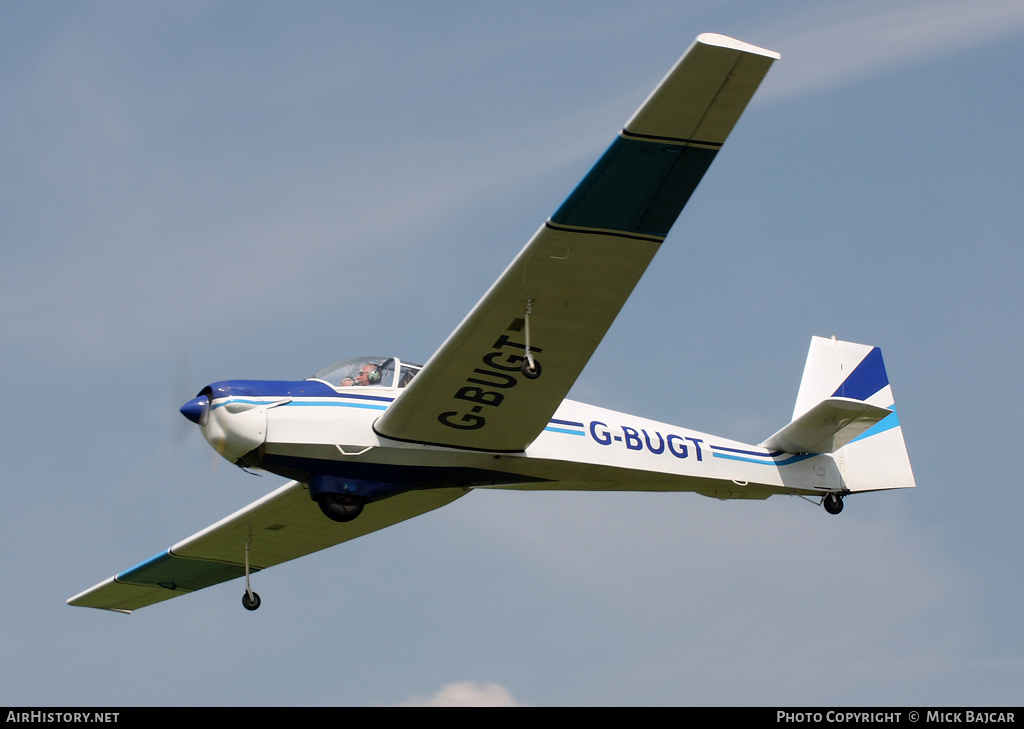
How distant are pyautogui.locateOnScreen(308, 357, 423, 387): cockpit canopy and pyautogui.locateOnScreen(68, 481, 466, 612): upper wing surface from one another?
4.80 feet

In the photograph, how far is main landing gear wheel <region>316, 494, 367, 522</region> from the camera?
1213 cm

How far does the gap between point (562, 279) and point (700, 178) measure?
4.80 feet

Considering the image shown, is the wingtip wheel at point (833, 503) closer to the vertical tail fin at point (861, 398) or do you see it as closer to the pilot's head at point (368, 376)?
the vertical tail fin at point (861, 398)

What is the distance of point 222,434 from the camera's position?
1155cm

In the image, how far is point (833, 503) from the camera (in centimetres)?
1505

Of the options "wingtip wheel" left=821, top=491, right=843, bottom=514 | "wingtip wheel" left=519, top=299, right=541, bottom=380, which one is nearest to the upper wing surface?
"wingtip wheel" left=519, top=299, right=541, bottom=380

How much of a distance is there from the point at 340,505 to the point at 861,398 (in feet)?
25.7

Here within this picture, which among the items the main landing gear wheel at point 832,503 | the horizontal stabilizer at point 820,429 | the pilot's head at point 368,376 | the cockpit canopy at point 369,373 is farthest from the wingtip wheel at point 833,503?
the pilot's head at point 368,376

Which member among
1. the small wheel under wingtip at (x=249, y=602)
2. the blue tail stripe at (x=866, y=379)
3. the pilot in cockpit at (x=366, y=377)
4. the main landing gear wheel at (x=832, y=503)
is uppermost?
the blue tail stripe at (x=866, y=379)

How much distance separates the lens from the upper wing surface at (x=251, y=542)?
558 inches

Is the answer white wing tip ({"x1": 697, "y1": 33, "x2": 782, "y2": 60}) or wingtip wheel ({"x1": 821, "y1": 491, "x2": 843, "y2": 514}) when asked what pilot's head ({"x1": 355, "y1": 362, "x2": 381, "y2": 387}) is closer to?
white wing tip ({"x1": 697, "y1": 33, "x2": 782, "y2": 60})

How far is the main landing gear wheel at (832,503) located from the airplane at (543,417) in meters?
0.03
